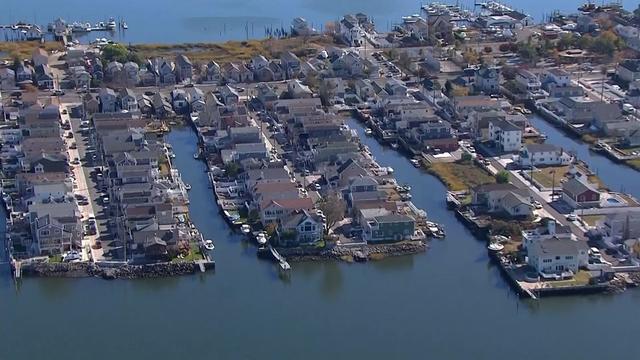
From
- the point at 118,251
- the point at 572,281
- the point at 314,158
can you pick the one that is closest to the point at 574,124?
the point at 314,158

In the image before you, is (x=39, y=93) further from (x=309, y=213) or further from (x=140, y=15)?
(x=140, y=15)

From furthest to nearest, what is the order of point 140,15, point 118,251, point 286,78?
point 140,15
point 286,78
point 118,251

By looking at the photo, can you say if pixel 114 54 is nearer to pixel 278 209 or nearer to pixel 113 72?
pixel 113 72

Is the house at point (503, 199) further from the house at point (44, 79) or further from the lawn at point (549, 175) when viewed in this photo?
the house at point (44, 79)

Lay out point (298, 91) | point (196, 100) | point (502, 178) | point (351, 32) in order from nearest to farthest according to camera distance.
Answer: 1. point (502, 178)
2. point (196, 100)
3. point (298, 91)
4. point (351, 32)

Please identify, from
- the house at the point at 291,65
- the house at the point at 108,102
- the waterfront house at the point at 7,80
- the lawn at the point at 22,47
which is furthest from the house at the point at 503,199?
the lawn at the point at 22,47

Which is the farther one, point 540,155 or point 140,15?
point 140,15

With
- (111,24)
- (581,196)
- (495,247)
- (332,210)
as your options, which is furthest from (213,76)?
(495,247)
